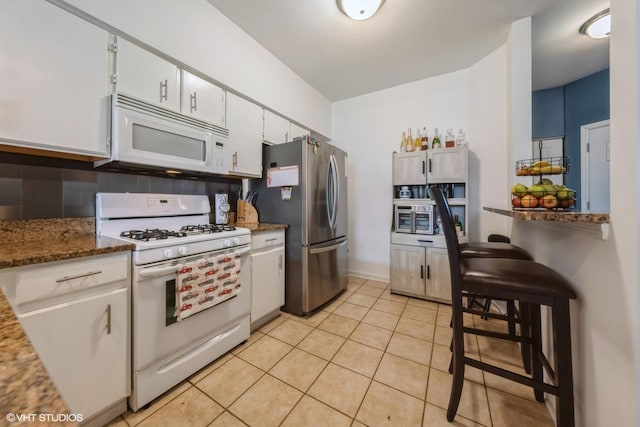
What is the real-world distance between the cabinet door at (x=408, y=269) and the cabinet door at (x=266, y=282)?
1.38 m

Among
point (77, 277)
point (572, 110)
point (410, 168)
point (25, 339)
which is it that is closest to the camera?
point (25, 339)

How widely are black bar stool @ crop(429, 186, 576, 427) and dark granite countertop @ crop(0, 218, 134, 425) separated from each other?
1.35 m

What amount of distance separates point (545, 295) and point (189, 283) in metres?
1.80

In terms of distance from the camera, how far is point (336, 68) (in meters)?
2.89

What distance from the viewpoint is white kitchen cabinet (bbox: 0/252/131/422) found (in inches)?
39.0

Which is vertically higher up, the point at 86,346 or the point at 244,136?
the point at 244,136

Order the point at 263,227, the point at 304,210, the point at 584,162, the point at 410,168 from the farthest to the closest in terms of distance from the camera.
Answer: the point at 584,162
the point at 410,168
the point at 304,210
the point at 263,227

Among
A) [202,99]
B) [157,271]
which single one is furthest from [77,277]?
[202,99]

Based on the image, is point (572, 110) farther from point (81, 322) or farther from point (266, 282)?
point (81, 322)

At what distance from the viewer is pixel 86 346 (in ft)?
3.68

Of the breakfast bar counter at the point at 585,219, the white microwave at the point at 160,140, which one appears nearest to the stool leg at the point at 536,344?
the breakfast bar counter at the point at 585,219

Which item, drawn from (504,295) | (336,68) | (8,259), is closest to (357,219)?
(336,68)

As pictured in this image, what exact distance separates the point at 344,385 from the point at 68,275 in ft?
5.13

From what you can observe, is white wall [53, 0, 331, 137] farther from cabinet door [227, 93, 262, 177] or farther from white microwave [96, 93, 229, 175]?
white microwave [96, 93, 229, 175]
